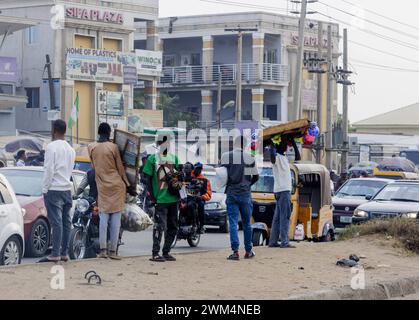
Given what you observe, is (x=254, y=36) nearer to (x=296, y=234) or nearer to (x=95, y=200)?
(x=296, y=234)

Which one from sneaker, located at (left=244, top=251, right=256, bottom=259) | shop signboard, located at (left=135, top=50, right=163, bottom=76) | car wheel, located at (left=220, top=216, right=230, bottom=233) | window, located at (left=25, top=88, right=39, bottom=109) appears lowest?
car wheel, located at (left=220, top=216, right=230, bottom=233)

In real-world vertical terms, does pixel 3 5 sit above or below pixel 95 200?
above

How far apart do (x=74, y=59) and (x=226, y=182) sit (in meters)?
40.4

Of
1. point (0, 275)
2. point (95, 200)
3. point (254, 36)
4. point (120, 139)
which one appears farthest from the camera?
point (254, 36)

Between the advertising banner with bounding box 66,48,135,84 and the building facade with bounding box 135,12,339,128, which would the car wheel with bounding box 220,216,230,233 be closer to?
the advertising banner with bounding box 66,48,135,84

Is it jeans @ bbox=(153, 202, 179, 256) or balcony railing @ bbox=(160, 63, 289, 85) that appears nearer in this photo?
jeans @ bbox=(153, 202, 179, 256)

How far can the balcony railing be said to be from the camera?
232ft

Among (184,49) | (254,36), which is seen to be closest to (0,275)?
(254,36)

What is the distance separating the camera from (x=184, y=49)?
75.7 meters

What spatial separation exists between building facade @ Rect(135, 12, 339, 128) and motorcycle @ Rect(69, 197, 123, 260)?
174 ft

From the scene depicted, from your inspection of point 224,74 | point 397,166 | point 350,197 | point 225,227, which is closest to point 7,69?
point 397,166

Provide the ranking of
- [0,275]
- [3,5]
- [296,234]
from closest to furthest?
[0,275]
[296,234]
[3,5]

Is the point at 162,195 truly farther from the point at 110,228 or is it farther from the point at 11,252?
the point at 11,252

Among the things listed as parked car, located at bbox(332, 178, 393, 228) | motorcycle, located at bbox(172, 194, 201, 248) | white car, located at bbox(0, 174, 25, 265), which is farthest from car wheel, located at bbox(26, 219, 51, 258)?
parked car, located at bbox(332, 178, 393, 228)
